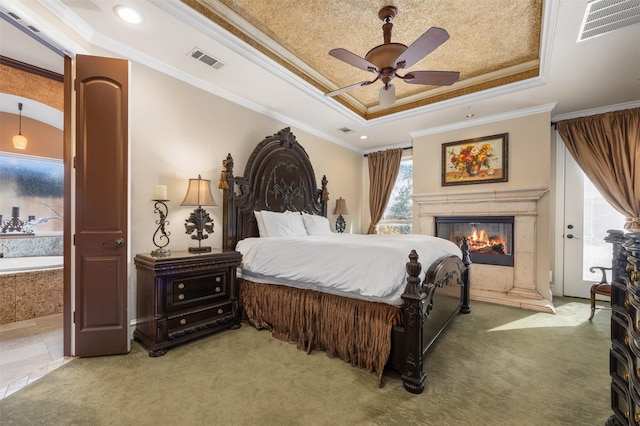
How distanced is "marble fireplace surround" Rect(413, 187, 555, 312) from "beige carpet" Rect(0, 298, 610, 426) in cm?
135

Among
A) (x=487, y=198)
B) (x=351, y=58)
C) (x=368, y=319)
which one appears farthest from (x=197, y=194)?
(x=487, y=198)

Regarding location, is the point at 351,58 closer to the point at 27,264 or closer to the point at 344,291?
the point at 344,291

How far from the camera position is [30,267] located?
3.14 metres

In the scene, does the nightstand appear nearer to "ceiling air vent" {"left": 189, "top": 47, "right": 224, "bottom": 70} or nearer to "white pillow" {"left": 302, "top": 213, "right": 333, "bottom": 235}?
"white pillow" {"left": 302, "top": 213, "right": 333, "bottom": 235}

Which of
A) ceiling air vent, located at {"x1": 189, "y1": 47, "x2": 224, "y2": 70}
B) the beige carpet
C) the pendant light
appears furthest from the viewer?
the pendant light

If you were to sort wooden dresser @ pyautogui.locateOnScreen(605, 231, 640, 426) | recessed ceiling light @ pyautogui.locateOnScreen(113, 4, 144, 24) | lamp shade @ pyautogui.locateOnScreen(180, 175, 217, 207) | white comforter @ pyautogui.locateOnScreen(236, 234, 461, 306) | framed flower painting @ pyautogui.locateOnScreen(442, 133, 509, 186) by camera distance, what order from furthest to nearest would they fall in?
framed flower painting @ pyautogui.locateOnScreen(442, 133, 509, 186)
lamp shade @ pyautogui.locateOnScreen(180, 175, 217, 207)
recessed ceiling light @ pyautogui.locateOnScreen(113, 4, 144, 24)
white comforter @ pyautogui.locateOnScreen(236, 234, 461, 306)
wooden dresser @ pyautogui.locateOnScreen(605, 231, 640, 426)

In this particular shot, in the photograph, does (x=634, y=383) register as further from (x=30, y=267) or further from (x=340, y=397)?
(x=30, y=267)

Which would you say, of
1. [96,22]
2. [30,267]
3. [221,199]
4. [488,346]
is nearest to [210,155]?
[221,199]

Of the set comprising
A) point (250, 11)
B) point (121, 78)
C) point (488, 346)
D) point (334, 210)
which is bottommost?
point (488, 346)

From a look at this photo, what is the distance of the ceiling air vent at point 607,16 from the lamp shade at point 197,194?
3.71 meters

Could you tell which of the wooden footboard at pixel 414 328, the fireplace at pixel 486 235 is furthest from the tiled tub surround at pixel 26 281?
the fireplace at pixel 486 235

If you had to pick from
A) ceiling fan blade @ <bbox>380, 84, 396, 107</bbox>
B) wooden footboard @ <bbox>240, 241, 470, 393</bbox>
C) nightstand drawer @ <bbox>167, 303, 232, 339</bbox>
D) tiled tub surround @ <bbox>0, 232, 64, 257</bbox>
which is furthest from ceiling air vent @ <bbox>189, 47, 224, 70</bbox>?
tiled tub surround @ <bbox>0, 232, 64, 257</bbox>

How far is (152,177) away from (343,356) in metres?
2.57

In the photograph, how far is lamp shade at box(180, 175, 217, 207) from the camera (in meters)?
2.94
